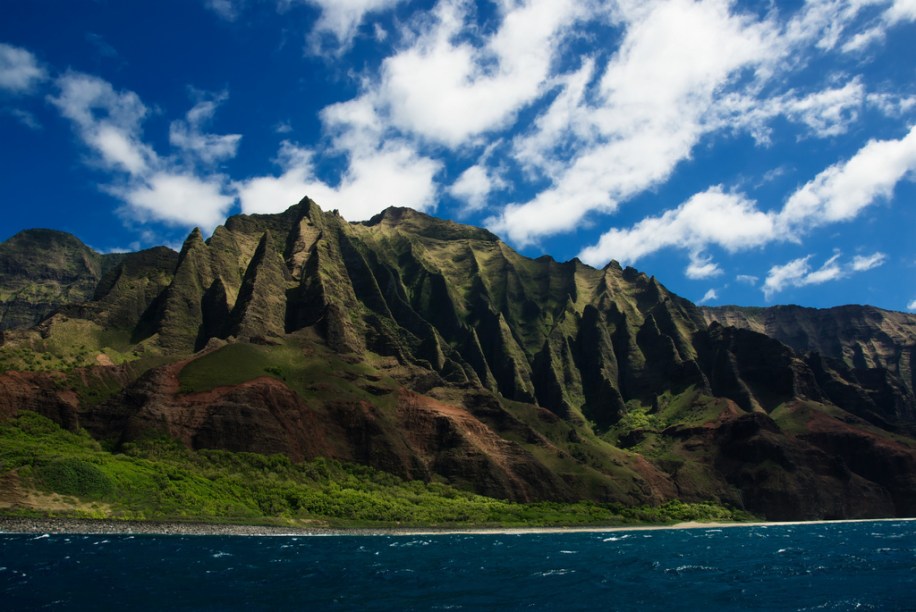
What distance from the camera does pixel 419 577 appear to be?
64188mm

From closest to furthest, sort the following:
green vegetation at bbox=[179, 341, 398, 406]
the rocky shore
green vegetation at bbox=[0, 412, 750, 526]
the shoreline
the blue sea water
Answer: the blue sea water → the rocky shore → the shoreline → green vegetation at bbox=[0, 412, 750, 526] → green vegetation at bbox=[179, 341, 398, 406]

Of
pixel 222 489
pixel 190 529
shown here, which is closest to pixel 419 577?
pixel 190 529

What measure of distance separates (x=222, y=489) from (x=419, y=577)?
79.9 meters

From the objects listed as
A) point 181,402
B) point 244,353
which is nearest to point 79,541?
point 181,402

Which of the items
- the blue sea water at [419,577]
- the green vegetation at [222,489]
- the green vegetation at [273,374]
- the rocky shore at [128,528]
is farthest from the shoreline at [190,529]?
the green vegetation at [273,374]

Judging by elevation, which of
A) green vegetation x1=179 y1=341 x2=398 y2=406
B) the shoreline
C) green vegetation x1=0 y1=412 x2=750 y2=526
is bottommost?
the shoreline

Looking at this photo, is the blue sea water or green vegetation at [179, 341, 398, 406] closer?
the blue sea water

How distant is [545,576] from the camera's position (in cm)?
6706

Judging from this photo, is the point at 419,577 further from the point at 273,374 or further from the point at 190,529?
the point at 273,374

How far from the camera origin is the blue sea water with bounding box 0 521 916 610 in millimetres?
50250

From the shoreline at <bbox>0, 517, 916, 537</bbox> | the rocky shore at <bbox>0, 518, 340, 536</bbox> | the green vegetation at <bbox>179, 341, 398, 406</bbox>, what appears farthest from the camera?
the green vegetation at <bbox>179, 341, 398, 406</bbox>

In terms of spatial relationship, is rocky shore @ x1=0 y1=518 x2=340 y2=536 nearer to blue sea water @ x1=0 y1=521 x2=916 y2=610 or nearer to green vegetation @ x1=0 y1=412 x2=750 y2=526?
green vegetation @ x1=0 y1=412 x2=750 y2=526

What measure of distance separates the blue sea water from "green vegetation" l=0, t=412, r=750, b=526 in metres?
20.8

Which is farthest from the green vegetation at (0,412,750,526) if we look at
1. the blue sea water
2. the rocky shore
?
the blue sea water
